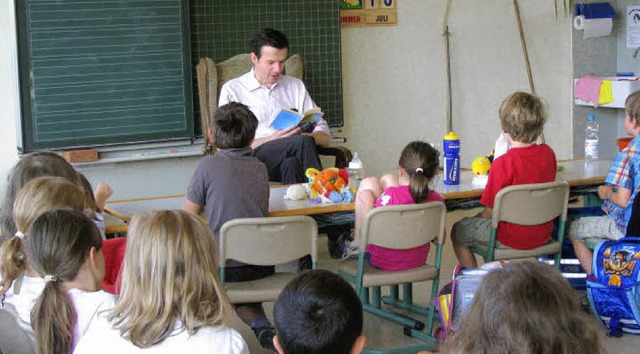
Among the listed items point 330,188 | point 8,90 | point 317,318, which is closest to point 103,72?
point 8,90

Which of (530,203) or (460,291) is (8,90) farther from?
(460,291)

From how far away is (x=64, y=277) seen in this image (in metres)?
2.60

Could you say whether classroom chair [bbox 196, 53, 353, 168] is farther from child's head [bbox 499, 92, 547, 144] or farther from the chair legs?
child's head [bbox 499, 92, 547, 144]

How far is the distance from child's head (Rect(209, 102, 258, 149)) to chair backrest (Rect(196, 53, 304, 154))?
2127 mm

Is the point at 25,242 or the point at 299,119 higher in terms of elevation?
the point at 299,119

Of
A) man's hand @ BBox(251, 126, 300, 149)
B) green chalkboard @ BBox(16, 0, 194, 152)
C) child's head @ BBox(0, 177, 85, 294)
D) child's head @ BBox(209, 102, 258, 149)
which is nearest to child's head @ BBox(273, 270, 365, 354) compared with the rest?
child's head @ BBox(0, 177, 85, 294)

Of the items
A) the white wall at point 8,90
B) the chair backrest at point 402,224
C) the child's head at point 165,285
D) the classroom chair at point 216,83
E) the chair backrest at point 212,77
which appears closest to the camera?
the child's head at point 165,285

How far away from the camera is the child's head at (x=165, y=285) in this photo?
7.52 feet

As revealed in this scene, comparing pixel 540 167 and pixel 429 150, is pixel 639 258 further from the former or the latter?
pixel 429 150

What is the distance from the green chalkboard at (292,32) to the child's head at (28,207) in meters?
3.32

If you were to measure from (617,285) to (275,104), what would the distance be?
8.78ft

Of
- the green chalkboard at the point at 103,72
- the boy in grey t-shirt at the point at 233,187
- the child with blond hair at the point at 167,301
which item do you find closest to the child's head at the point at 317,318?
the child with blond hair at the point at 167,301

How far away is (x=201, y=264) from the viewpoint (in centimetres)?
234

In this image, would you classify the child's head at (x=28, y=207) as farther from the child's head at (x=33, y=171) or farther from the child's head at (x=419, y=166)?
the child's head at (x=419, y=166)
